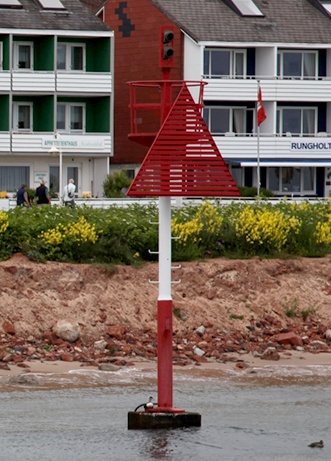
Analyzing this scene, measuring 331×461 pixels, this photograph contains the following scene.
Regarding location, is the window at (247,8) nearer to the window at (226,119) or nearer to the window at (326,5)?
the window at (326,5)

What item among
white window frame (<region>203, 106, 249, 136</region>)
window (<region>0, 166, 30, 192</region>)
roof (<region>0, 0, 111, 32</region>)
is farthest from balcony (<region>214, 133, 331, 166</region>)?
window (<region>0, 166, 30, 192</region>)

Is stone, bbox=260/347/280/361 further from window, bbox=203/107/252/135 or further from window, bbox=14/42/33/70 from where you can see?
window, bbox=203/107/252/135

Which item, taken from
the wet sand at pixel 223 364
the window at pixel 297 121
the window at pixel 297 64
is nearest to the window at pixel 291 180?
the window at pixel 297 121

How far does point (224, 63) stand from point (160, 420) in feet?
158

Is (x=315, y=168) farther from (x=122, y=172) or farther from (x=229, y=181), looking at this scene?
(x=229, y=181)

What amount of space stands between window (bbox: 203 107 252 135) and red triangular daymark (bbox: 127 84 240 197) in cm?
4718

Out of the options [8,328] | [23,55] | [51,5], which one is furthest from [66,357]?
[51,5]

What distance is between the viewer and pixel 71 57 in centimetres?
5884

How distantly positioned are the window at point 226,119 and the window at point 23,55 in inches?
311

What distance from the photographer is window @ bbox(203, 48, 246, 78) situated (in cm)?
6066

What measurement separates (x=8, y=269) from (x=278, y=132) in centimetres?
4025

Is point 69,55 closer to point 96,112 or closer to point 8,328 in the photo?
point 96,112

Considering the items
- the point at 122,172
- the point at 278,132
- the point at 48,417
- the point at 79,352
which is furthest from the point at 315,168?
the point at 48,417

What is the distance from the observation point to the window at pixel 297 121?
62.4 metres
